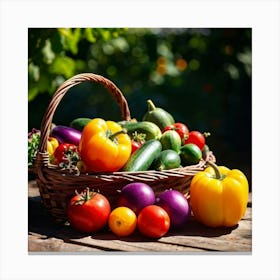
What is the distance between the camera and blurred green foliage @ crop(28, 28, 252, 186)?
3424 mm

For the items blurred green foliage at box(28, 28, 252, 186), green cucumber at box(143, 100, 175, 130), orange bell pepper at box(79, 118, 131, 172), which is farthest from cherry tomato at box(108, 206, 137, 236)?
blurred green foliage at box(28, 28, 252, 186)

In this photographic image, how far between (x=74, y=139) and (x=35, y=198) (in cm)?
34

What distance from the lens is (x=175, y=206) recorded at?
2012mm

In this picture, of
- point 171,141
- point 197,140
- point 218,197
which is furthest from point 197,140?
point 218,197

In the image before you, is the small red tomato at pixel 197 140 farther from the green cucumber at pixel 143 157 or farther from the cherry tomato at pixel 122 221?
the cherry tomato at pixel 122 221

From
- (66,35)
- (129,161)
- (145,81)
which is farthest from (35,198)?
(145,81)

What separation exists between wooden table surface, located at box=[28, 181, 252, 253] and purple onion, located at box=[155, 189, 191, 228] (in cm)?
5

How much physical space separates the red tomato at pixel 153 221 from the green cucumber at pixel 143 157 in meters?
0.20

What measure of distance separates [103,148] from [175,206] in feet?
1.04

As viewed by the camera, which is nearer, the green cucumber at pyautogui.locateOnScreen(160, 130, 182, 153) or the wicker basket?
the wicker basket

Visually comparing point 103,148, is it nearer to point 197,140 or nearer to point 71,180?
point 71,180

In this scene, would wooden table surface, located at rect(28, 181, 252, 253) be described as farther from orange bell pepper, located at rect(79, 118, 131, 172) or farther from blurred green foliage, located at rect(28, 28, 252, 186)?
blurred green foliage, located at rect(28, 28, 252, 186)

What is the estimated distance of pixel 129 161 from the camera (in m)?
2.14

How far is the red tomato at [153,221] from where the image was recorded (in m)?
1.94
